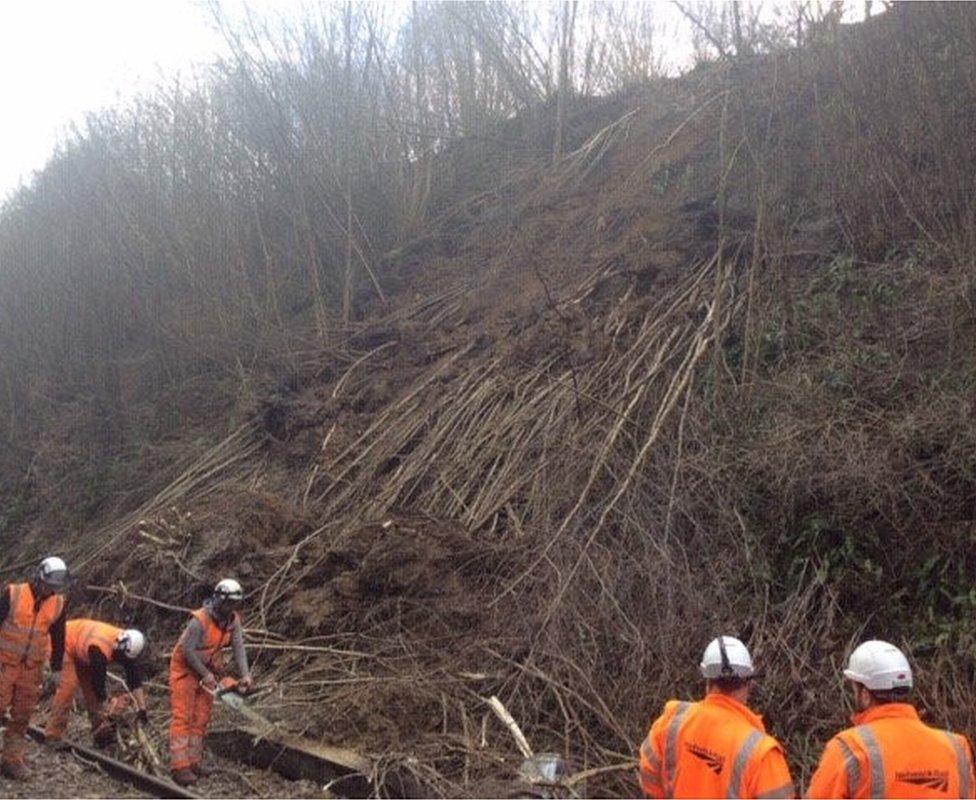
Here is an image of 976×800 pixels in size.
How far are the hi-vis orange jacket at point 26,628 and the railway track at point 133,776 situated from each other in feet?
3.42

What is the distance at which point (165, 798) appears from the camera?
27.4 feet

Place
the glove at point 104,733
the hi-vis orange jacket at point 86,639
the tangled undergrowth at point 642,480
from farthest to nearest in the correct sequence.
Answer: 1. the glove at point 104,733
2. the hi-vis orange jacket at point 86,639
3. the tangled undergrowth at point 642,480

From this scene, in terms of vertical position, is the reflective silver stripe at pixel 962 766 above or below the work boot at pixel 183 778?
above

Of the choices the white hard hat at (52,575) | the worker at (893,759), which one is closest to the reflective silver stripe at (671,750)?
the worker at (893,759)

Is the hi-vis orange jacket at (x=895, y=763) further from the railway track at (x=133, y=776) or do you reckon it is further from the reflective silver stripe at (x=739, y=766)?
the railway track at (x=133, y=776)

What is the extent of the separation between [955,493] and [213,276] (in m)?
14.6

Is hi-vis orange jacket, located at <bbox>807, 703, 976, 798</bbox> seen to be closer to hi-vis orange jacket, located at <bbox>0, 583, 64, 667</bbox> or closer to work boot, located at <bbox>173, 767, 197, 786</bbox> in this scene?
work boot, located at <bbox>173, 767, 197, 786</bbox>

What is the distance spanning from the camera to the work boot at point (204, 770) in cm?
876

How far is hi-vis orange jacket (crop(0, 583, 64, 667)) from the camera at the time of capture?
8.76m

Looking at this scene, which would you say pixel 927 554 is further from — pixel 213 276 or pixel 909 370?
pixel 213 276

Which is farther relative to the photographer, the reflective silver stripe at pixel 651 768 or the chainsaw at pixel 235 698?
the chainsaw at pixel 235 698

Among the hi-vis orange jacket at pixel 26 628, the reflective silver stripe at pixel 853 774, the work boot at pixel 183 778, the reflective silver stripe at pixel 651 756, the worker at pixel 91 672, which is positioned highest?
the reflective silver stripe at pixel 853 774

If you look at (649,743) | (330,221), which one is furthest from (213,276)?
(649,743)

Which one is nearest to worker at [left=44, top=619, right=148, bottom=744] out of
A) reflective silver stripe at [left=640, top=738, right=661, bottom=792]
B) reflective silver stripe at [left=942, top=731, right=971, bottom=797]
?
reflective silver stripe at [left=640, top=738, right=661, bottom=792]
